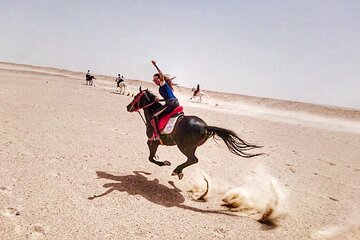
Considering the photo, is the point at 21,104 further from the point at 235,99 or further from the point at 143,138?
the point at 235,99

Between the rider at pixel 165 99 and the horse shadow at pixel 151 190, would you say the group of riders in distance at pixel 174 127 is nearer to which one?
the rider at pixel 165 99

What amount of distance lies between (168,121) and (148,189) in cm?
167

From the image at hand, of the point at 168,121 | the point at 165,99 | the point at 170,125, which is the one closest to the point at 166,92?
the point at 165,99

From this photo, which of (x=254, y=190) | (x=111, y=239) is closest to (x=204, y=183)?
(x=254, y=190)

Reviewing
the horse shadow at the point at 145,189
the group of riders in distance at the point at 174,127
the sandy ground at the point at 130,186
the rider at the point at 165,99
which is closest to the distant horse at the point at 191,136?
the group of riders in distance at the point at 174,127

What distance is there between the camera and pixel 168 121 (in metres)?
7.32

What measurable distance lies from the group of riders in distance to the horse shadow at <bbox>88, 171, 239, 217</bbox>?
0.49 m

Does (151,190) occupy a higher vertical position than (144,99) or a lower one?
lower

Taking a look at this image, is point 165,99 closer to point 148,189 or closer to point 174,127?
point 174,127

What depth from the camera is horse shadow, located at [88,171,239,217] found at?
6375 millimetres

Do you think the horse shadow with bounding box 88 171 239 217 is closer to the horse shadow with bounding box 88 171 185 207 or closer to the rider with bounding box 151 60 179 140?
the horse shadow with bounding box 88 171 185 207

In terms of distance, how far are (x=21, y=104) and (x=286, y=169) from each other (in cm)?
1121

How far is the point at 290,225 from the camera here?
20.0 ft

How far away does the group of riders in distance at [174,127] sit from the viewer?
695 cm
